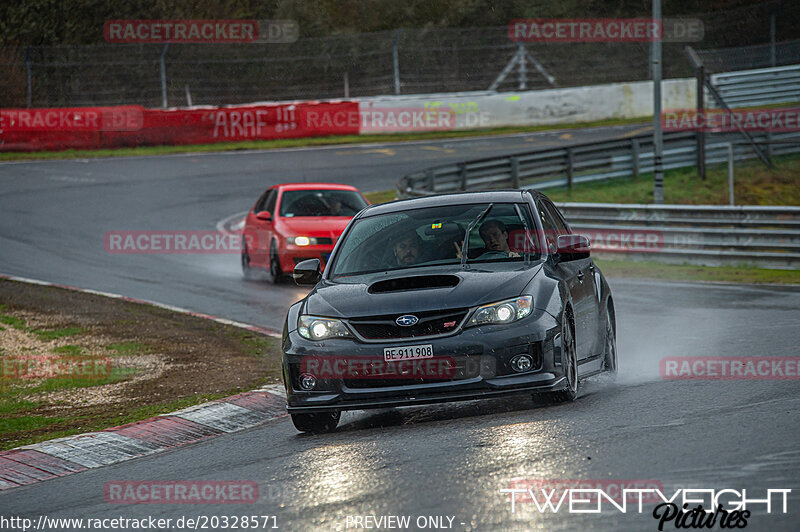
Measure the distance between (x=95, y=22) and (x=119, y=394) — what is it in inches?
1756

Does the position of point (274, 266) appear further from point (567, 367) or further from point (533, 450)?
point (533, 450)

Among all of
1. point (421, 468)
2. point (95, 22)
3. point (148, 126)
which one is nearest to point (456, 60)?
point (148, 126)

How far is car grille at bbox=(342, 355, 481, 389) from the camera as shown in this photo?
7.55 meters

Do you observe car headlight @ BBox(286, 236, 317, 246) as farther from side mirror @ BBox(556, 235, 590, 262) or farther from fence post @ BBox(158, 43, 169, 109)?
fence post @ BBox(158, 43, 169, 109)

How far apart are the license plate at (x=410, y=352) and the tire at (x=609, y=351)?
2.38 meters

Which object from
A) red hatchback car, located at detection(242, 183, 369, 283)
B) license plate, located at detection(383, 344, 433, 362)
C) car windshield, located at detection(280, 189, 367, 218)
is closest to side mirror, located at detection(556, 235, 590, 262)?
license plate, located at detection(383, 344, 433, 362)

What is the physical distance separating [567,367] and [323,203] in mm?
11277

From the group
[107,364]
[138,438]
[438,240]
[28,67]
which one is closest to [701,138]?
[28,67]

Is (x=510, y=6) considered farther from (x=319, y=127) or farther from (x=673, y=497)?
(x=673, y=497)

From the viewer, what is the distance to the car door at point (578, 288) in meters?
8.62

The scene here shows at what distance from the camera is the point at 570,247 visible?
862cm

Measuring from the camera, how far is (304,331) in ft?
26.2

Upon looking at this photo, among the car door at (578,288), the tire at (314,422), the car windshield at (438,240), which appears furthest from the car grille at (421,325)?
the car door at (578,288)

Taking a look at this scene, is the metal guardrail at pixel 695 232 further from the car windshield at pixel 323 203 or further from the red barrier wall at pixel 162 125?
the red barrier wall at pixel 162 125
